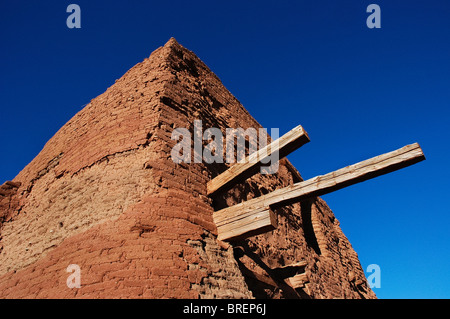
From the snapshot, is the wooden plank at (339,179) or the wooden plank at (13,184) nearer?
the wooden plank at (339,179)

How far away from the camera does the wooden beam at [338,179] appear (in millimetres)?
3137

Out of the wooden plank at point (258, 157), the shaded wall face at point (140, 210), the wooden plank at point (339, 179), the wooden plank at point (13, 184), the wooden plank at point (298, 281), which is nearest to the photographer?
the shaded wall face at point (140, 210)

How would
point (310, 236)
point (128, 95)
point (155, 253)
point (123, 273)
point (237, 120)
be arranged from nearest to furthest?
point (123, 273), point (155, 253), point (128, 95), point (237, 120), point (310, 236)

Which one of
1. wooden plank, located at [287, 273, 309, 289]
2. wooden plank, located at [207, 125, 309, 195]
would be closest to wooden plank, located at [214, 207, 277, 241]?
wooden plank, located at [207, 125, 309, 195]

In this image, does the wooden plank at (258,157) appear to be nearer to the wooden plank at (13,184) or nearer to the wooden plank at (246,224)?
the wooden plank at (246,224)

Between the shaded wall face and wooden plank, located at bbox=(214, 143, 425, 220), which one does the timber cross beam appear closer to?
wooden plank, located at bbox=(214, 143, 425, 220)

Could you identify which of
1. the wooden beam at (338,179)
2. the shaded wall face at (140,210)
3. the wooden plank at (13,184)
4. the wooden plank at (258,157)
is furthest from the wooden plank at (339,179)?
the wooden plank at (13,184)

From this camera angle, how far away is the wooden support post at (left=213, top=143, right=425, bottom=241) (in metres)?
3.14

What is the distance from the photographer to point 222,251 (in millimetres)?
3725

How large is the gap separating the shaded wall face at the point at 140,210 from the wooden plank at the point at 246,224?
138 millimetres

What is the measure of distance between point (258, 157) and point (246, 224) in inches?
33.1
